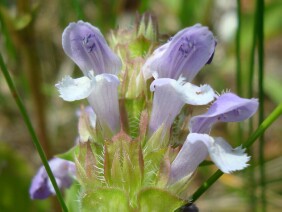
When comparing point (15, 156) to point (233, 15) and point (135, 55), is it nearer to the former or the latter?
point (135, 55)

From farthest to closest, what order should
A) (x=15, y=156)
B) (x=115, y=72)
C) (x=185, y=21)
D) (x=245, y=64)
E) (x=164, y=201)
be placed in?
(x=245, y=64) → (x=185, y=21) → (x=15, y=156) → (x=115, y=72) → (x=164, y=201)

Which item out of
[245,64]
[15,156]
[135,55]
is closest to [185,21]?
[245,64]

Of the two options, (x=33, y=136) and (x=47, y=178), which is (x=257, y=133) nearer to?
(x=33, y=136)

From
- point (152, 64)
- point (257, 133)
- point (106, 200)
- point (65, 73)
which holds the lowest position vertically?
point (65, 73)

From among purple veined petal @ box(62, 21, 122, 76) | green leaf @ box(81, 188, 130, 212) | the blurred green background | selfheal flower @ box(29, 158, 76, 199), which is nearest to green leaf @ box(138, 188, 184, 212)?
green leaf @ box(81, 188, 130, 212)

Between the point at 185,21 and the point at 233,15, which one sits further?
the point at 233,15

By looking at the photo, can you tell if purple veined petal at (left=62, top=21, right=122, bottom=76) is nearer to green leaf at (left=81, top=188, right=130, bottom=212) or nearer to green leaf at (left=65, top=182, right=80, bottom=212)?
green leaf at (left=81, top=188, right=130, bottom=212)

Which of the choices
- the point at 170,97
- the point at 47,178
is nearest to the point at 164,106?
the point at 170,97

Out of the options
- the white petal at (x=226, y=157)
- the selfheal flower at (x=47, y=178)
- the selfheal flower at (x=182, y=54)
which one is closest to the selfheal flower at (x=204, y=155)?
the white petal at (x=226, y=157)

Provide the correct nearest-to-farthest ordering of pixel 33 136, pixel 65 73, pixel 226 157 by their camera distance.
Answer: pixel 226 157, pixel 33 136, pixel 65 73
